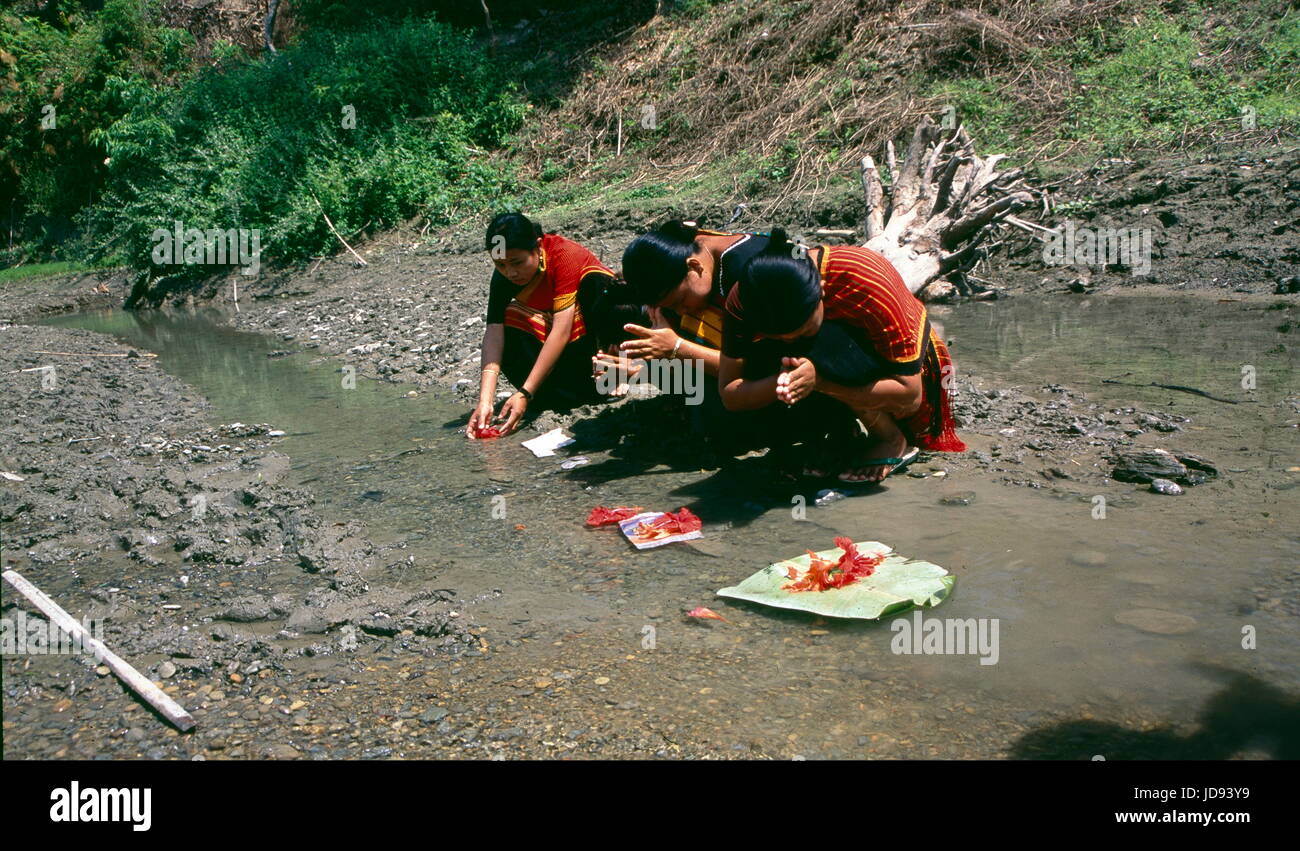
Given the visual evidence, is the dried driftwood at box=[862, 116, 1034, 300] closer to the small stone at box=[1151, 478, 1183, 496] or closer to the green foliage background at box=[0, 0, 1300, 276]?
the green foliage background at box=[0, 0, 1300, 276]

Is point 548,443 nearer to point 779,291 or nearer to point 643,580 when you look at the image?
point 643,580

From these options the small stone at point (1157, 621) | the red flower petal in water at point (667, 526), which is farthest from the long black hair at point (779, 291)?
the small stone at point (1157, 621)

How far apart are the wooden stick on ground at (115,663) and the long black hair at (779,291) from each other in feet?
6.70

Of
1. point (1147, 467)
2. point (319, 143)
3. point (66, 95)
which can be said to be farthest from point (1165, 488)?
point (66, 95)

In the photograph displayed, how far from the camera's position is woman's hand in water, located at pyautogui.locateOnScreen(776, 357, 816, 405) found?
332cm

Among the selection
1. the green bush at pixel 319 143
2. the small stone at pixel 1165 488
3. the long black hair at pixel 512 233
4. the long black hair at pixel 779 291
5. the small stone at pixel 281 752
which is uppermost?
the green bush at pixel 319 143

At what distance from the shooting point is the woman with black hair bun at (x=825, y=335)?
325 cm

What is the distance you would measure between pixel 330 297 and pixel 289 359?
2663 millimetres

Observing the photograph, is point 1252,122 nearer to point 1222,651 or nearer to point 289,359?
point 1222,651

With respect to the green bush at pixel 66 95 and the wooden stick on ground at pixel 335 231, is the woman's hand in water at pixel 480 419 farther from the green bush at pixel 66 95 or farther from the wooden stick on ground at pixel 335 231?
the green bush at pixel 66 95

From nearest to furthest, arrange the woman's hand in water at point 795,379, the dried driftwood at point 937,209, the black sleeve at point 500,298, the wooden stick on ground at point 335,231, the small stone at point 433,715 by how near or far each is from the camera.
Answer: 1. the small stone at point 433,715
2. the woman's hand in water at point 795,379
3. the black sleeve at point 500,298
4. the dried driftwood at point 937,209
5. the wooden stick on ground at point 335,231

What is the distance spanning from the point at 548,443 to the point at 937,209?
392cm

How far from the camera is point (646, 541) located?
135 inches

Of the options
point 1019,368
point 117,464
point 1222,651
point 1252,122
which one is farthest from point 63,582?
point 1252,122
